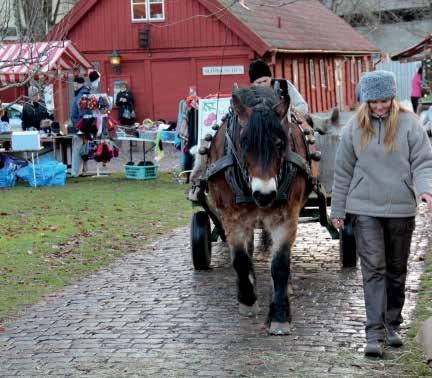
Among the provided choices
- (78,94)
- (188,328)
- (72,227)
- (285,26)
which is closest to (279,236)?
(188,328)

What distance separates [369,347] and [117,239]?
6.07 meters

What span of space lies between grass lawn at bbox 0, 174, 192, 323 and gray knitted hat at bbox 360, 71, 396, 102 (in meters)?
3.79

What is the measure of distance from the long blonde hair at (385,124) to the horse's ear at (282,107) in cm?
71

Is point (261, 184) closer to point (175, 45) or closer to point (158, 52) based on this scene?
point (175, 45)

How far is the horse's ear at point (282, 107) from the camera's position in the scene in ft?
21.4

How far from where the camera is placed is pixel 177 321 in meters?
7.13

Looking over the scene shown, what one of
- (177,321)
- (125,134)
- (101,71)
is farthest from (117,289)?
(101,71)

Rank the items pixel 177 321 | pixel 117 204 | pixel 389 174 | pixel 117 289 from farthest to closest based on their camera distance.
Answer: pixel 117 204 < pixel 117 289 < pixel 177 321 < pixel 389 174

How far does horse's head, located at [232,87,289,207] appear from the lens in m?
6.23

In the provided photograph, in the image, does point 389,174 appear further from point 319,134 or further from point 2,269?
point 2,269

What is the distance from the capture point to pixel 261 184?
621 cm

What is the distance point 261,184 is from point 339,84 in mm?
30011

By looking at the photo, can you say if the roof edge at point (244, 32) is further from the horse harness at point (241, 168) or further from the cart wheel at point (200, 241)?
Result: the horse harness at point (241, 168)

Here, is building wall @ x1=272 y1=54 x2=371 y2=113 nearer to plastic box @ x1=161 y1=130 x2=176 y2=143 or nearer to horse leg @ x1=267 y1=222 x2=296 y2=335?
plastic box @ x1=161 y1=130 x2=176 y2=143
